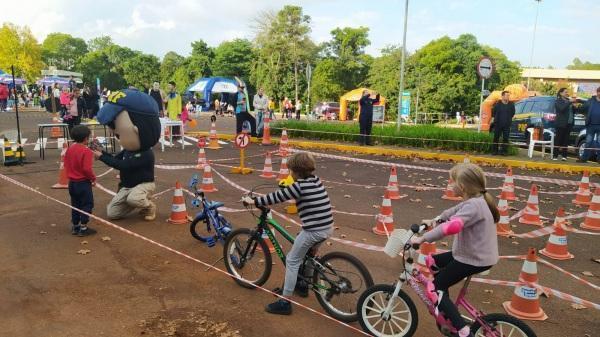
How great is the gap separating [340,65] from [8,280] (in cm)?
5061

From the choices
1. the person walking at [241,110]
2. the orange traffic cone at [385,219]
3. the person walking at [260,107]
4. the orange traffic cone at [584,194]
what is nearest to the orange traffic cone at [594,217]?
the orange traffic cone at [584,194]

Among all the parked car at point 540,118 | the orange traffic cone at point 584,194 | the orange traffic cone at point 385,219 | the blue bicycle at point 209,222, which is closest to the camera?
the blue bicycle at point 209,222

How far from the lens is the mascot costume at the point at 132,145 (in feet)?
23.8

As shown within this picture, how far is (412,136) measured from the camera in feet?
55.4

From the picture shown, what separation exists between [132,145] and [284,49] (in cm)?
4679

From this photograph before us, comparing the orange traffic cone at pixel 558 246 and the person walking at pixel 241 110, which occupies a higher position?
the person walking at pixel 241 110

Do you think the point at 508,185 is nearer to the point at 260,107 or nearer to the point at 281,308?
the point at 281,308

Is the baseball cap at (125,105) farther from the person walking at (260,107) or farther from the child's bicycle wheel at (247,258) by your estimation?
the person walking at (260,107)

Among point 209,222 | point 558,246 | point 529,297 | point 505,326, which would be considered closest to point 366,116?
point 558,246

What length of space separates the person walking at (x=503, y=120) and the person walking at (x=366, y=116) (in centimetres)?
417

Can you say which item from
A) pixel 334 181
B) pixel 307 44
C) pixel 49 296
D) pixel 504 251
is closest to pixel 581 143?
pixel 334 181

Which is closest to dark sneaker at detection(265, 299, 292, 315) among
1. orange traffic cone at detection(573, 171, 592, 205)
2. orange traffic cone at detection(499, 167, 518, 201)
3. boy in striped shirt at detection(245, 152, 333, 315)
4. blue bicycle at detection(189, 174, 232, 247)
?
boy in striped shirt at detection(245, 152, 333, 315)

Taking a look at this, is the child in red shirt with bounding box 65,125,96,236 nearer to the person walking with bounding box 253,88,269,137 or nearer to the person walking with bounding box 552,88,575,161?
the person walking with bounding box 253,88,269,137

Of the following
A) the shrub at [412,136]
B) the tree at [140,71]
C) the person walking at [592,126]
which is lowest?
the shrub at [412,136]
